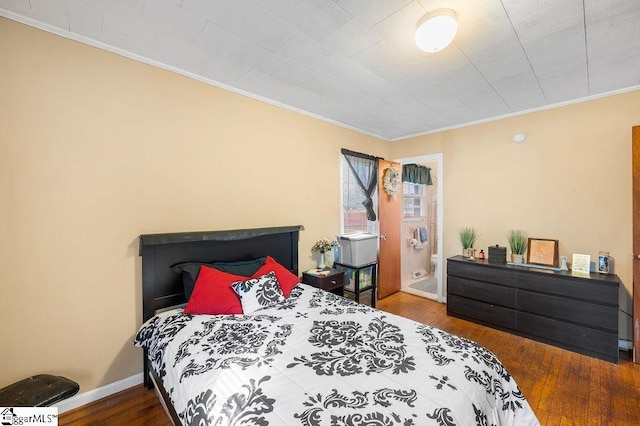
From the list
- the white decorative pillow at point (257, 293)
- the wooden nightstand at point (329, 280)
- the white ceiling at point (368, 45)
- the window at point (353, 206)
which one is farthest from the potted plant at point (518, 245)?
the white decorative pillow at point (257, 293)

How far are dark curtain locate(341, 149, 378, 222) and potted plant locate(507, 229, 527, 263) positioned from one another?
1.77 metres

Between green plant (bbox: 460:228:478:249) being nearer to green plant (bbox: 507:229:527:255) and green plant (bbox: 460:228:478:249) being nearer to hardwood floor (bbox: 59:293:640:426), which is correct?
green plant (bbox: 507:229:527:255)

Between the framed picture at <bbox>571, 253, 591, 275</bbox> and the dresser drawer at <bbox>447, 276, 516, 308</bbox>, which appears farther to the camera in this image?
the dresser drawer at <bbox>447, 276, 516, 308</bbox>

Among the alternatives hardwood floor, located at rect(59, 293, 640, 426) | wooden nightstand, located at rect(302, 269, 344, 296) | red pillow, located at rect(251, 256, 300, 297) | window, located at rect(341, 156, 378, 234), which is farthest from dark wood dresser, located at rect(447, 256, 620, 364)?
red pillow, located at rect(251, 256, 300, 297)

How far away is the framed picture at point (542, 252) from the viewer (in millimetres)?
3012

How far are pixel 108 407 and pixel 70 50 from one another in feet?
8.44

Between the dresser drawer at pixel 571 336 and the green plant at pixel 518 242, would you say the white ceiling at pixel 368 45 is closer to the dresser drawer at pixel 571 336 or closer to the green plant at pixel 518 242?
the green plant at pixel 518 242

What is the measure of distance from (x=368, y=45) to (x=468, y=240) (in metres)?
2.88

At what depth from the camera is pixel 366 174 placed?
4070 mm

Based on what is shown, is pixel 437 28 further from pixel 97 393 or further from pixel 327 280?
pixel 97 393

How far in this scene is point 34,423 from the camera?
137cm

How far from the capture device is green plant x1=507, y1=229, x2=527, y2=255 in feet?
10.5

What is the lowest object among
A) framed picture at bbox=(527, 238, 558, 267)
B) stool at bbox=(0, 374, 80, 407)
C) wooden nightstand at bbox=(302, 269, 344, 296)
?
stool at bbox=(0, 374, 80, 407)

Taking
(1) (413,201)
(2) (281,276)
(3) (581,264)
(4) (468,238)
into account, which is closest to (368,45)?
(2) (281,276)
